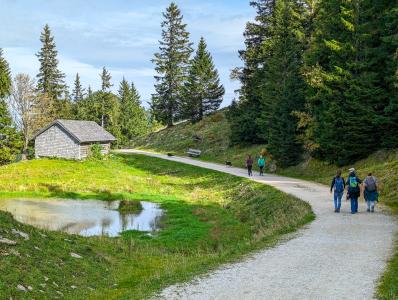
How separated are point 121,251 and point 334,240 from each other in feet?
27.7

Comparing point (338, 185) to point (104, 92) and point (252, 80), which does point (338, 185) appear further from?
point (104, 92)

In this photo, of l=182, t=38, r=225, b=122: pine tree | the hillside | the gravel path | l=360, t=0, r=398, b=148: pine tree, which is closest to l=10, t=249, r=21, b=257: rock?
the gravel path

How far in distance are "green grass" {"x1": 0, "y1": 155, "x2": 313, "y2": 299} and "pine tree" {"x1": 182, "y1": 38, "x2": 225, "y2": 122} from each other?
25217 mm

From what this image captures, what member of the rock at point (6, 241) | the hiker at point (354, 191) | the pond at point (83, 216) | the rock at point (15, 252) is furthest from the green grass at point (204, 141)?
the rock at point (15, 252)

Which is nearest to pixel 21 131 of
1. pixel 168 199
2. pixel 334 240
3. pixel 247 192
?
pixel 168 199

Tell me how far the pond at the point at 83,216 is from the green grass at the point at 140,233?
1.48m

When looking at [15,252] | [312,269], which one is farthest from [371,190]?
[15,252]

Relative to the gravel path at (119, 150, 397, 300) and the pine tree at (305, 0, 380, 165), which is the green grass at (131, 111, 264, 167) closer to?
the pine tree at (305, 0, 380, 165)

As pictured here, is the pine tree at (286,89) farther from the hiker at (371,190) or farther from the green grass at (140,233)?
the hiker at (371,190)

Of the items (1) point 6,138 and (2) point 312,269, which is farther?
(1) point 6,138

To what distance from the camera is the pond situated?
25953 mm

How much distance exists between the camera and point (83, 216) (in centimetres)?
A: 2977

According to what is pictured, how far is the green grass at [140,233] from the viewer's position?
1202 cm

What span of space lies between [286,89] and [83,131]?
3202cm
